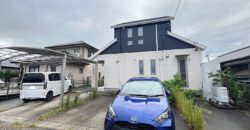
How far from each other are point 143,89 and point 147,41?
572cm

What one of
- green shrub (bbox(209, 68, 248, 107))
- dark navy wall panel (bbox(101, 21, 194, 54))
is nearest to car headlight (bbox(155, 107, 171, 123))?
green shrub (bbox(209, 68, 248, 107))

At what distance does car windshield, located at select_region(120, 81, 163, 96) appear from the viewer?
285 centimetres

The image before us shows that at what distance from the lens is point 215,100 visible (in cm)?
502

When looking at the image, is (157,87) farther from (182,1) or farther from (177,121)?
(182,1)

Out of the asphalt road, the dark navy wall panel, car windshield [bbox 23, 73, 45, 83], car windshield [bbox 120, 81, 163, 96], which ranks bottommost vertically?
the asphalt road

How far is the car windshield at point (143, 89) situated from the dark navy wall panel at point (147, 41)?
4848 millimetres

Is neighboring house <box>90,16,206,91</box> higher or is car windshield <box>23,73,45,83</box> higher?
neighboring house <box>90,16,206,91</box>

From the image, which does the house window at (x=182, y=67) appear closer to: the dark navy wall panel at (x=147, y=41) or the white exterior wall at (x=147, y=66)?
the white exterior wall at (x=147, y=66)

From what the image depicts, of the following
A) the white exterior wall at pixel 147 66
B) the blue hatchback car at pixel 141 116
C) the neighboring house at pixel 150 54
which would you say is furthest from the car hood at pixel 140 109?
the neighboring house at pixel 150 54

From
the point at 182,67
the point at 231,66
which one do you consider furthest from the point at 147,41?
the point at 231,66

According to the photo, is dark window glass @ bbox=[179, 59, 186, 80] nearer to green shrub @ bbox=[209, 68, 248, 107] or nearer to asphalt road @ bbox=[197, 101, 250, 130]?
green shrub @ bbox=[209, 68, 248, 107]

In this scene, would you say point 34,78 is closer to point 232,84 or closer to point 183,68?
point 183,68

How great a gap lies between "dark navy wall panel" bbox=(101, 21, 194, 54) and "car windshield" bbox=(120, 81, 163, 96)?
4848 millimetres

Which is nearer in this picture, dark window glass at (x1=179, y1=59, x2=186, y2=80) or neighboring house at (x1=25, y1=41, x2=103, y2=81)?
dark window glass at (x1=179, y1=59, x2=186, y2=80)
